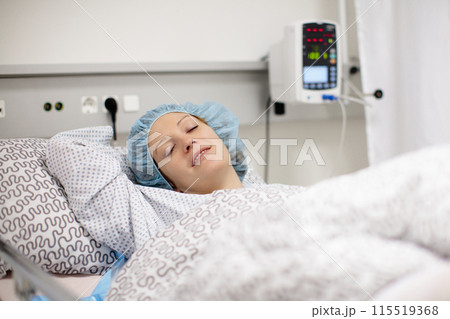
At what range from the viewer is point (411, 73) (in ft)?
3.44

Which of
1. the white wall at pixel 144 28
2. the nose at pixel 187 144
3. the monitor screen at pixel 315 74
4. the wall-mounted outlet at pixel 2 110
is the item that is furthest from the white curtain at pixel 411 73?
the wall-mounted outlet at pixel 2 110

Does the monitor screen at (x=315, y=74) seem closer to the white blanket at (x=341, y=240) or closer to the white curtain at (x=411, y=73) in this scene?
the white curtain at (x=411, y=73)

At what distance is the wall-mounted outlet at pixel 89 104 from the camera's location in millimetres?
996

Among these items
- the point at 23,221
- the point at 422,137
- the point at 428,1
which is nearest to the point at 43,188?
the point at 23,221

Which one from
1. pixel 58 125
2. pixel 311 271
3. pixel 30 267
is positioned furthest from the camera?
pixel 58 125

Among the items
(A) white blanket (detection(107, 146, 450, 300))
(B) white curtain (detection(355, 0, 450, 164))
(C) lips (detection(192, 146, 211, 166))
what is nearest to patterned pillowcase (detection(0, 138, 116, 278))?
(C) lips (detection(192, 146, 211, 166))

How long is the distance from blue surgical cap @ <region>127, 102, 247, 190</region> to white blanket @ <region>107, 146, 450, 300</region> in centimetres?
49

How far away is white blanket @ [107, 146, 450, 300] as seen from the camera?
41 centimetres

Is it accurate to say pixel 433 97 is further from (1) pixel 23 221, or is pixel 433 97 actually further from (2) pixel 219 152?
(1) pixel 23 221

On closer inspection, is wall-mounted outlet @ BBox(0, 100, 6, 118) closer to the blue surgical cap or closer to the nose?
the blue surgical cap

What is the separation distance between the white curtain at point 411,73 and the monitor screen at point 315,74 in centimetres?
21

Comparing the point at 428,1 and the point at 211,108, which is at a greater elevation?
the point at 428,1

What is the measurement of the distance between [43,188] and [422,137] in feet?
3.07

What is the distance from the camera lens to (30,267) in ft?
1.76
